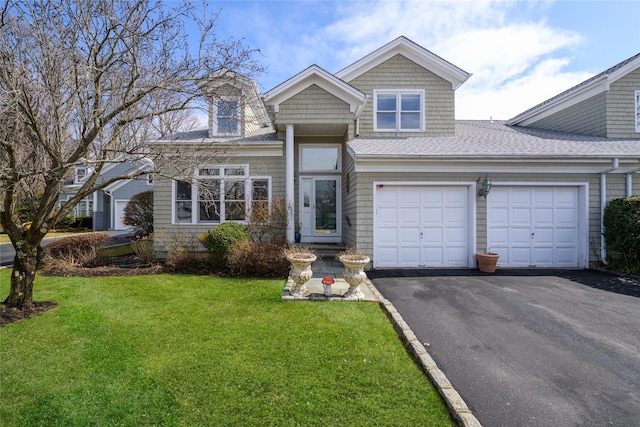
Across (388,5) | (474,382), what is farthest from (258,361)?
(388,5)

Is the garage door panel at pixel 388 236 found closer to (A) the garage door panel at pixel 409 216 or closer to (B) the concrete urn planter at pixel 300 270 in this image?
(A) the garage door panel at pixel 409 216

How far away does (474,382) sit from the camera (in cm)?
320

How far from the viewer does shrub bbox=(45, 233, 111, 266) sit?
8781mm

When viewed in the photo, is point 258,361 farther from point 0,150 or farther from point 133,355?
point 0,150

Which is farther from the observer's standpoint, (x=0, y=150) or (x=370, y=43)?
(x=370, y=43)

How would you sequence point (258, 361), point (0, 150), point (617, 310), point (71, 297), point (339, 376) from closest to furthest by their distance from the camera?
point (339, 376)
point (258, 361)
point (0, 150)
point (617, 310)
point (71, 297)

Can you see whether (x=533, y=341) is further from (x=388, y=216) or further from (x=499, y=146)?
(x=499, y=146)

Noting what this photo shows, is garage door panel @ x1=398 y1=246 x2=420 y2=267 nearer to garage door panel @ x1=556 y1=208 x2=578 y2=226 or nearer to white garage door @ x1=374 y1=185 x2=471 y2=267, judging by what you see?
white garage door @ x1=374 y1=185 x2=471 y2=267

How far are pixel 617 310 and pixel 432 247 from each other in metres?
4.01

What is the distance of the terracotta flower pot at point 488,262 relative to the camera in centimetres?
809

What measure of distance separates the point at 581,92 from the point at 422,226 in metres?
8.86

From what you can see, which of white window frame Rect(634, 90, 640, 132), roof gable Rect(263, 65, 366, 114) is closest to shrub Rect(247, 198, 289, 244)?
roof gable Rect(263, 65, 366, 114)

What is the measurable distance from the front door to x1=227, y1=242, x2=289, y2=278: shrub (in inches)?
134

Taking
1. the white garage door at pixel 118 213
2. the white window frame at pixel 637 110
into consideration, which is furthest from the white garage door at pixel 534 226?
the white garage door at pixel 118 213
